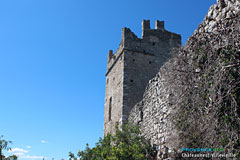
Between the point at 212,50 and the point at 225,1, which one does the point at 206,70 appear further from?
the point at 225,1

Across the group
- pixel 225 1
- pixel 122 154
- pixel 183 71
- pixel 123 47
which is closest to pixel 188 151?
pixel 183 71

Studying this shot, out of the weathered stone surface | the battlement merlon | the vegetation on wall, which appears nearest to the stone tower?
the battlement merlon

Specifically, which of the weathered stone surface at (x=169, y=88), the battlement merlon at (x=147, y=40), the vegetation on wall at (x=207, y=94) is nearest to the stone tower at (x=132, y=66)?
the battlement merlon at (x=147, y=40)

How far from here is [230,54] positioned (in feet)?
12.4

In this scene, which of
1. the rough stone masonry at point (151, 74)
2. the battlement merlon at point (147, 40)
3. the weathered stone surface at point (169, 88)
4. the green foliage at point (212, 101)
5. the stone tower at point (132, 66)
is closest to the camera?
the green foliage at point (212, 101)

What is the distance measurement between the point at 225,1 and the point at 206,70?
4.09 ft

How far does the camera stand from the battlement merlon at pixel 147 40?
35.6 ft

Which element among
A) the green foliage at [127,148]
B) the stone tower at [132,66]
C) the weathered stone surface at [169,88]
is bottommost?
the green foliage at [127,148]

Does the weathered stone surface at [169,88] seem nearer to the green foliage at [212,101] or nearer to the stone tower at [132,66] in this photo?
the green foliage at [212,101]

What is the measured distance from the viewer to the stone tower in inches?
391

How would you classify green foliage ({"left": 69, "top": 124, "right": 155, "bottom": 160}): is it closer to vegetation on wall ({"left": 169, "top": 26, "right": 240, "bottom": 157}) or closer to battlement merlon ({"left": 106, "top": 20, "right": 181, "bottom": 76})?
A: vegetation on wall ({"left": 169, "top": 26, "right": 240, "bottom": 157})

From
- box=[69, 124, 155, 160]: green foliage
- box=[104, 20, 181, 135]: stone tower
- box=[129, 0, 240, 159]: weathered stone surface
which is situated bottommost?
box=[69, 124, 155, 160]: green foliage

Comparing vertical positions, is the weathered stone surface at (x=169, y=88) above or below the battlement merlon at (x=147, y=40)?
below

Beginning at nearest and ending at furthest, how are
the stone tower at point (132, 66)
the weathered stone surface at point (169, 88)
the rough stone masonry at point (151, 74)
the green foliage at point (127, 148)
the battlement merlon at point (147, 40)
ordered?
the weathered stone surface at point (169, 88)
the rough stone masonry at point (151, 74)
the green foliage at point (127, 148)
the stone tower at point (132, 66)
the battlement merlon at point (147, 40)
